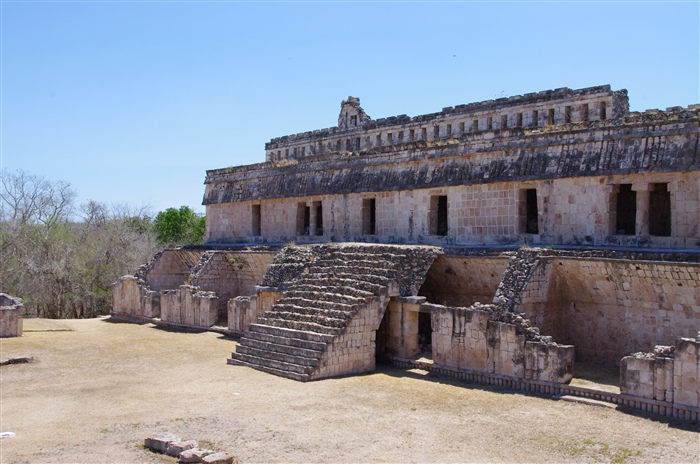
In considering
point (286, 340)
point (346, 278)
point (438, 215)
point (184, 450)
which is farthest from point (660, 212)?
point (184, 450)

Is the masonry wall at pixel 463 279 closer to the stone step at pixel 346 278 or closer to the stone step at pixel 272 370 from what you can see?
the stone step at pixel 346 278

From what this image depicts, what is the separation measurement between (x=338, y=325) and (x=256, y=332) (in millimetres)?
2429

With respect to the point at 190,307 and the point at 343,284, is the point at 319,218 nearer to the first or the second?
the point at 190,307

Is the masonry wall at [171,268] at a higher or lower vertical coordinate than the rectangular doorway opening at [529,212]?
lower

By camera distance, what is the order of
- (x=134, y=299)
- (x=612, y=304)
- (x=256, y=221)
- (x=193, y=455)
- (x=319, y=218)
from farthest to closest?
(x=256, y=221)
(x=134, y=299)
(x=319, y=218)
(x=612, y=304)
(x=193, y=455)

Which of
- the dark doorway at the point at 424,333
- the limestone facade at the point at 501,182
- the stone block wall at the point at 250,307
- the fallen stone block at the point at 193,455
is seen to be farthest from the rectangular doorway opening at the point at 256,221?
the fallen stone block at the point at 193,455

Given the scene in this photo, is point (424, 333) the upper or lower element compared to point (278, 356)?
upper

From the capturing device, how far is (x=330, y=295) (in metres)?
15.1

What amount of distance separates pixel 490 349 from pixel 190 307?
442 inches

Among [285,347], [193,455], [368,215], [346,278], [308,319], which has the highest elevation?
[368,215]

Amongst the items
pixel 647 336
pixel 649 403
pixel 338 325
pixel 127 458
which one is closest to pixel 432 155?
pixel 338 325

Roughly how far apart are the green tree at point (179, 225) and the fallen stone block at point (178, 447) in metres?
38.4

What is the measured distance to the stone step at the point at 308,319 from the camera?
1394cm

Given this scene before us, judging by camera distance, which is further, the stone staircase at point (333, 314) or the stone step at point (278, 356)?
the stone staircase at point (333, 314)
